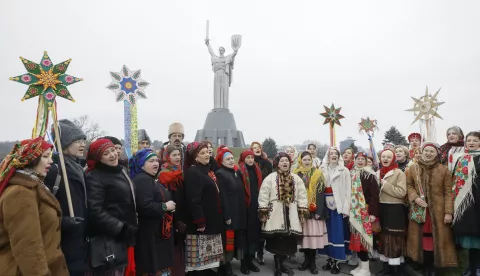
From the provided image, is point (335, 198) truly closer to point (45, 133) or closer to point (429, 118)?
point (429, 118)

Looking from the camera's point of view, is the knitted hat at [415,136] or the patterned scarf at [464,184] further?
the knitted hat at [415,136]

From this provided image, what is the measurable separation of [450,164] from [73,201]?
513cm

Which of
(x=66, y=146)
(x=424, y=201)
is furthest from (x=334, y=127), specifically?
(x=66, y=146)

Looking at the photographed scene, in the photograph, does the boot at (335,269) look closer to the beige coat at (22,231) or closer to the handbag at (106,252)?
the handbag at (106,252)

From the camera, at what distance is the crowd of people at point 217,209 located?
2.30m

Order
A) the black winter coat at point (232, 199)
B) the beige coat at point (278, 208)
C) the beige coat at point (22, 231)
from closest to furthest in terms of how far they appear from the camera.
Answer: the beige coat at point (22, 231), the black winter coat at point (232, 199), the beige coat at point (278, 208)

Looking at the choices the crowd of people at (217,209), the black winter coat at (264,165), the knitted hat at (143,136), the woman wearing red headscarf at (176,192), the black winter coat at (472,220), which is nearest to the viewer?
the crowd of people at (217,209)

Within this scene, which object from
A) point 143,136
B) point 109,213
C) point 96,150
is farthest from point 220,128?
point 109,213

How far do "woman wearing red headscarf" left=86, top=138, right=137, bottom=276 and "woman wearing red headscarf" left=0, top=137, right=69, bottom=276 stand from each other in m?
0.44

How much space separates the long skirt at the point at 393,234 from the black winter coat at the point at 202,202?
251cm

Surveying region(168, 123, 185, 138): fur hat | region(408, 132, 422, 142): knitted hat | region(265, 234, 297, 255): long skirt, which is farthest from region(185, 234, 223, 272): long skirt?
region(408, 132, 422, 142): knitted hat

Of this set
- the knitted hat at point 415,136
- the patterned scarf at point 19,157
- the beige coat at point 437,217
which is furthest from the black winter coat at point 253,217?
the knitted hat at point 415,136

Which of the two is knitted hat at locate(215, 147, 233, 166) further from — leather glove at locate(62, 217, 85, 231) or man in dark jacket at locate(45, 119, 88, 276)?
leather glove at locate(62, 217, 85, 231)

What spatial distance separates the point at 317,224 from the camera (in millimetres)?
5082
